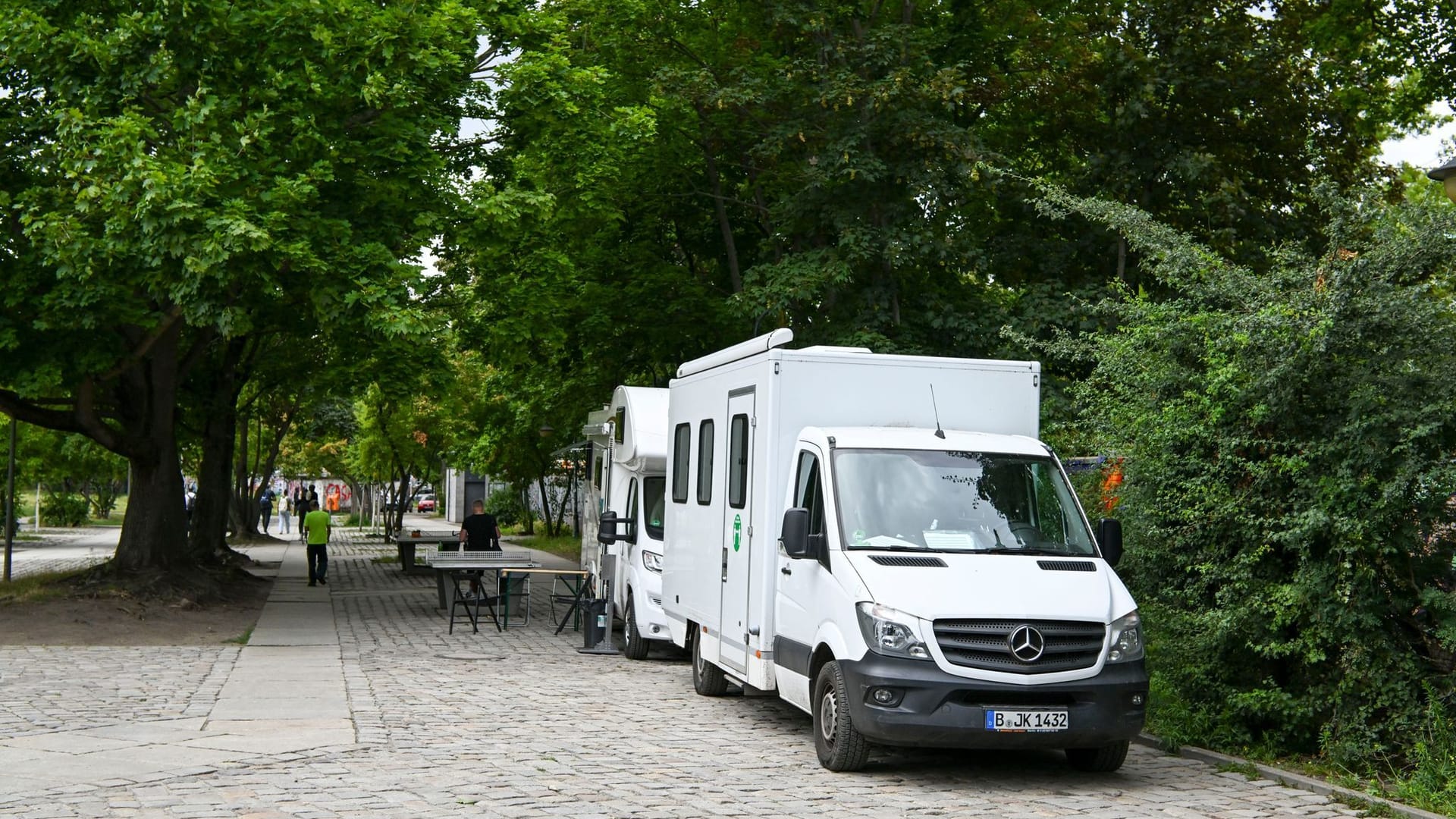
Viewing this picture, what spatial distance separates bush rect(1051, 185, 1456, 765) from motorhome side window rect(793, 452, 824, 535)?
249cm

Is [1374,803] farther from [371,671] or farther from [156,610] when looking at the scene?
[156,610]

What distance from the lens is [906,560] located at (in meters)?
9.46

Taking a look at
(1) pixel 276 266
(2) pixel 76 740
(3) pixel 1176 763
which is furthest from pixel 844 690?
(1) pixel 276 266

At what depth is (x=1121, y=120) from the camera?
68.8 feet

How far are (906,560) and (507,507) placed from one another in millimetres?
47947

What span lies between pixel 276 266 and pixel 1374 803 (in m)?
13.4

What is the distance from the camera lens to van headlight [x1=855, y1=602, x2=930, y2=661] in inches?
353

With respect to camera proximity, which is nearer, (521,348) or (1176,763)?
(1176,763)

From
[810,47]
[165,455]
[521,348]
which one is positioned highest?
[810,47]

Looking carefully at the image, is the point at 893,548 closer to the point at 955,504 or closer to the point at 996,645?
the point at 955,504

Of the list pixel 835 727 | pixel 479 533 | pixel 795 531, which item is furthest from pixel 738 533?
pixel 479 533

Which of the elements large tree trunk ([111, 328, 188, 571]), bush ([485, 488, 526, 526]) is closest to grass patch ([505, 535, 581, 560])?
bush ([485, 488, 526, 526])

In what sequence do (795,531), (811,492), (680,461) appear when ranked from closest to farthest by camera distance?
(795,531)
(811,492)
(680,461)

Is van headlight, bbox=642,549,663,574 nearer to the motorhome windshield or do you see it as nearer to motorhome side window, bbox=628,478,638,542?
motorhome side window, bbox=628,478,638,542
